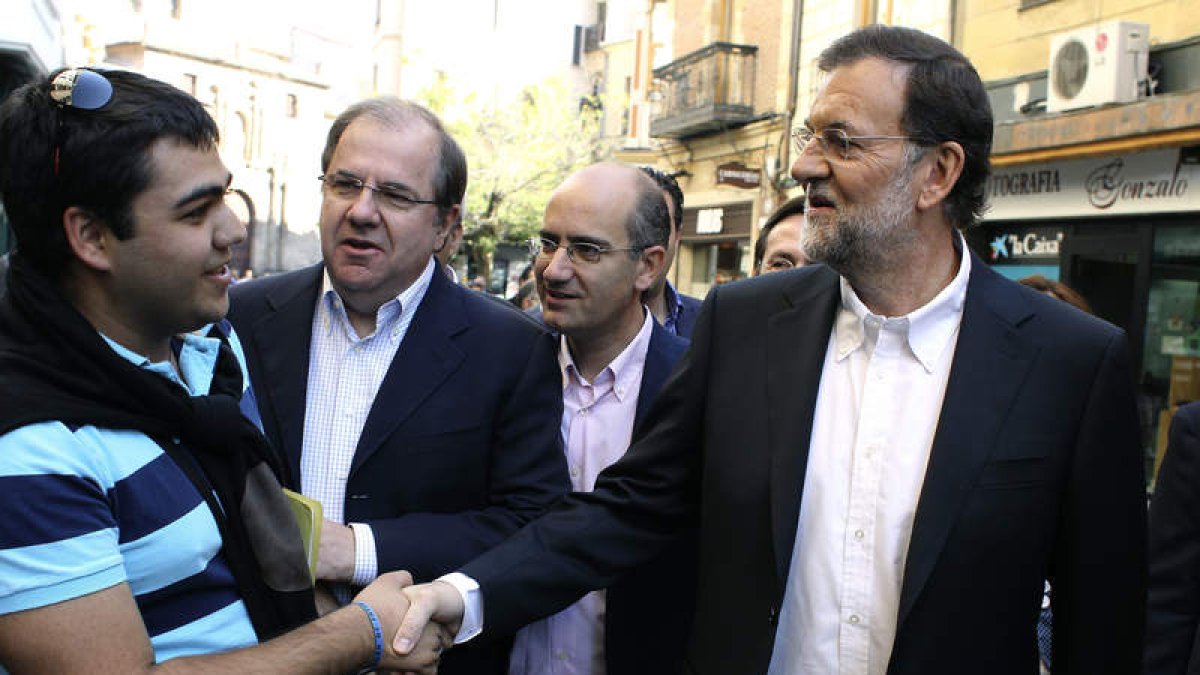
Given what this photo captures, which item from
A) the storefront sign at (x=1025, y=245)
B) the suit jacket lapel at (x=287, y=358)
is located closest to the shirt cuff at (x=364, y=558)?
the suit jacket lapel at (x=287, y=358)

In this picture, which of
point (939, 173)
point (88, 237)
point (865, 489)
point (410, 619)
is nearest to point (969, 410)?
point (865, 489)

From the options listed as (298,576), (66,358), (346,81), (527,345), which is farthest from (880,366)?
(346,81)

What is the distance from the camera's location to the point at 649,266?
3.29 meters

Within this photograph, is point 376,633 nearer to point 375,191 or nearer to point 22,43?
point 375,191

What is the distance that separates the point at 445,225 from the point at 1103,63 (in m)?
7.95

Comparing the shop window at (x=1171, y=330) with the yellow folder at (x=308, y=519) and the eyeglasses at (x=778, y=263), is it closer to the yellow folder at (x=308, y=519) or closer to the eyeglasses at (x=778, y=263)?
the eyeglasses at (x=778, y=263)

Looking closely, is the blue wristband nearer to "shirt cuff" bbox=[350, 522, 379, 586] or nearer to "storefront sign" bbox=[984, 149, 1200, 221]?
"shirt cuff" bbox=[350, 522, 379, 586]

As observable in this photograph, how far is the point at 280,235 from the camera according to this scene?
40.7 meters

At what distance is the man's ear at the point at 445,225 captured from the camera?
2.82 m

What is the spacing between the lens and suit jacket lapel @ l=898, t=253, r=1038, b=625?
204cm

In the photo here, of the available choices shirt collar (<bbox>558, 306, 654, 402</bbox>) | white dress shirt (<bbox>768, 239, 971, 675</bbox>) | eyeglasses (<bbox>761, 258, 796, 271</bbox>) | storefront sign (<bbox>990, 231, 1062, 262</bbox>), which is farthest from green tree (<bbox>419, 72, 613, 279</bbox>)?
white dress shirt (<bbox>768, 239, 971, 675</bbox>)

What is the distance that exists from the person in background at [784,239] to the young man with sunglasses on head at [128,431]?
120 inches

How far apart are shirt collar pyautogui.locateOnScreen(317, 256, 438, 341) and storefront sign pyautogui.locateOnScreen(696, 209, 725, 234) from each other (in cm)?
1614

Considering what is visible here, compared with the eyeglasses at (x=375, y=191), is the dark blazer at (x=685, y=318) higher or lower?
lower
